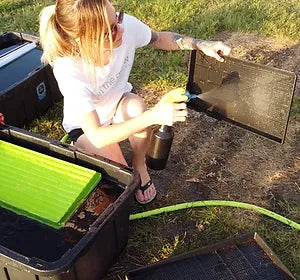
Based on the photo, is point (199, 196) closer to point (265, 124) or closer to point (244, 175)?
point (244, 175)

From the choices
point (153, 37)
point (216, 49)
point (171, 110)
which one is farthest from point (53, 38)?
point (216, 49)

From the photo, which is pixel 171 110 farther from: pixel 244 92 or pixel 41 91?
pixel 41 91

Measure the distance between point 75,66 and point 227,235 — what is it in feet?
3.22

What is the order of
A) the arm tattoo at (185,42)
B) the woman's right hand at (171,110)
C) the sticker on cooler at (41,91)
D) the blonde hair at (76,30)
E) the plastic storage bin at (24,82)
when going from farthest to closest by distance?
the sticker on cooler at (41,91)
the plastic storage bin at (24,82)
the arm tattoo at (185,42)
the woman's right hand at (171,110)
the blonde hair at (76,30)

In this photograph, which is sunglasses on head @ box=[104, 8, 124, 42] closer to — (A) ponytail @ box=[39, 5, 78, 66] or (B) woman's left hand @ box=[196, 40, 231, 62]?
(A) ponytail @ box=[39, 5, 78, 66]

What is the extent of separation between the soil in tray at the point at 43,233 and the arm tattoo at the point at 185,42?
867mm

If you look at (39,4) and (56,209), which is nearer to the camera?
(56,209)

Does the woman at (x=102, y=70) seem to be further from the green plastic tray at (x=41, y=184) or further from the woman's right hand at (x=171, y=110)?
the green plastic tray at (x=41, y=184)

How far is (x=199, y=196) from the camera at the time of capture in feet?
7.48

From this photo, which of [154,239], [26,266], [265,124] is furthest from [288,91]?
[26,266]

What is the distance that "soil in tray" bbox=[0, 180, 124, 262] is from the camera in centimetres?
175

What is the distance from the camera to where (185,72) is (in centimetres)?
308

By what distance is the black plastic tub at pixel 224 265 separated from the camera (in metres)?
1.84

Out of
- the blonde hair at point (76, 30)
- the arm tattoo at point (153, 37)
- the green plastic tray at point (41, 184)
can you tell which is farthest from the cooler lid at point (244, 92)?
the green plastic tray at point (41, 184)
